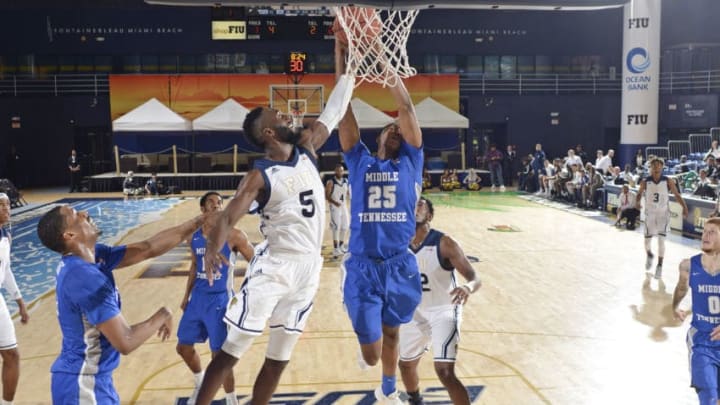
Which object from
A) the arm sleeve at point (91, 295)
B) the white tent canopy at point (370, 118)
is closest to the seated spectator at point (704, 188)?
the white tent canopy at point (370, 118)

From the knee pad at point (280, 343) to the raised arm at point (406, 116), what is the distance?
1.74m

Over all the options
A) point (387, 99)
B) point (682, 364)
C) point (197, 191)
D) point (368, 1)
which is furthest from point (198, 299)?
point (387, 99)

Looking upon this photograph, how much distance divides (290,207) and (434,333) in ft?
6.20

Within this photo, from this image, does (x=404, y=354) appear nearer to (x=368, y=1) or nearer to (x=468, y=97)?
(x=368, y=1)

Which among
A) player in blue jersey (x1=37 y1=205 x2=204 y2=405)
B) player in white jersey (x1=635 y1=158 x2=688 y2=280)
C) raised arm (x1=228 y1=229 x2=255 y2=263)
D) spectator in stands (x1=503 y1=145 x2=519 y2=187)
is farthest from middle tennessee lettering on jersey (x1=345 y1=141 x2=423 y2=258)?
spectator in stands (x1=503 y1=145 x2=519 y2=187)

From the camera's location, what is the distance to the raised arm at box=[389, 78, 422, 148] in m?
5.21

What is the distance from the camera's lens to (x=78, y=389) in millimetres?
3766

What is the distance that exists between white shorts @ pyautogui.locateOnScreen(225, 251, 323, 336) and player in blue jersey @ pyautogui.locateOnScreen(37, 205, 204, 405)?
0.55 meters

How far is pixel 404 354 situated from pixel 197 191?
23.2 meters

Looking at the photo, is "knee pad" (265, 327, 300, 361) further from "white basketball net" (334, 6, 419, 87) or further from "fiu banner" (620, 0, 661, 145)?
"fiu banner" (620, 0, 661, 145)

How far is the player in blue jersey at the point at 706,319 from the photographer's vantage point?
16.8 feet

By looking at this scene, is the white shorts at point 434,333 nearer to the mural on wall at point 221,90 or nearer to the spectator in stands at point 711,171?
the spectator in stands at point 711,171

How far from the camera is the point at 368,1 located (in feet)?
16.9

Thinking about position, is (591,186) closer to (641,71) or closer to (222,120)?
(641,71)
